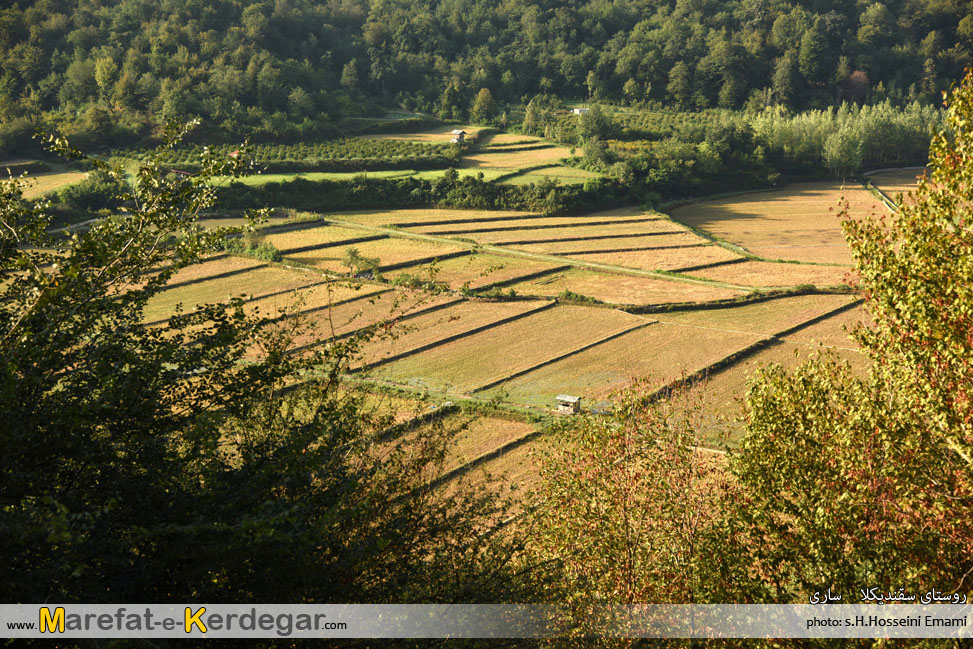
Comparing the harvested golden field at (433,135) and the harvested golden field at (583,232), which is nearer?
the harvested golden field at (583,232)

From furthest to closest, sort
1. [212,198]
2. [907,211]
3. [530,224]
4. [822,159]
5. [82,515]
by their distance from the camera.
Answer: [822,159] < [530,224] < [212,198] < [907,211] < [82,515]

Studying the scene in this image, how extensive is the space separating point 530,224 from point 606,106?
44.6 metres

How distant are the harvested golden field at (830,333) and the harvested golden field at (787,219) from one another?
1241cm

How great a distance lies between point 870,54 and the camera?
10494 cm

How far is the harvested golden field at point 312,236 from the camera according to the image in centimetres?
4541

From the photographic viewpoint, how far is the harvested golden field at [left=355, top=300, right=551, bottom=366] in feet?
99.6

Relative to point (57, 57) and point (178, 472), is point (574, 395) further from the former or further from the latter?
point (57, 57)

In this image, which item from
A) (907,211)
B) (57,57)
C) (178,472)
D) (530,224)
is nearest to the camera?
(178,472)

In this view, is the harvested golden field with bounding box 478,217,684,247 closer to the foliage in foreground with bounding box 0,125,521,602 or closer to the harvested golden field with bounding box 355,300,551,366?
the harvested golden field with bounding box 355,300,551,366

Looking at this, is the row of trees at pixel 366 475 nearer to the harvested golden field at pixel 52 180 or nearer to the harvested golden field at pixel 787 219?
the harvested golden field at pixel 787 219

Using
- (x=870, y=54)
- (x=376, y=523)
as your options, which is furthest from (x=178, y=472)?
(x=870, y=54)

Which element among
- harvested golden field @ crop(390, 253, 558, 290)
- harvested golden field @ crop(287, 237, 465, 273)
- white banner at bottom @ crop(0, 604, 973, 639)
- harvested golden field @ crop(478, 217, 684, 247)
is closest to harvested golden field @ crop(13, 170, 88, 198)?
harvested golden field @ crop(287, 237, 465, 273)

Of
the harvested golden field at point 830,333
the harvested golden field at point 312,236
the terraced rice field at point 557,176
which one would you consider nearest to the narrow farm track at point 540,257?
the harvested golden field at point 312,236

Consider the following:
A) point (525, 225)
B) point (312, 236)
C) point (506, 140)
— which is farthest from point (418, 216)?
point (506, 140)
